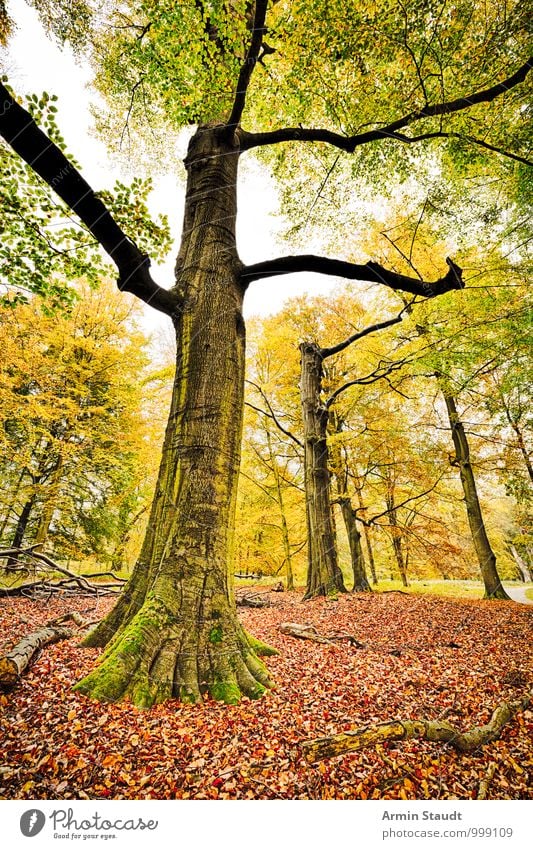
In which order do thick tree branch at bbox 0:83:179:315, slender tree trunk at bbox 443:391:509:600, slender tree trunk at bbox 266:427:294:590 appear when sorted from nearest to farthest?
thick tree branch at bbox 0:83:179:315 → slender tree trunk at bbox 443:391:509:600 → slender tree trunk at bbox 266:427:294:590

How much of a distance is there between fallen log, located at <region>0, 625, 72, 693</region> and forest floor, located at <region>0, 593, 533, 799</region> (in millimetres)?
94

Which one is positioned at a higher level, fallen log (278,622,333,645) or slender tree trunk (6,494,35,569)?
slender tree trunk (6,494,35,569)

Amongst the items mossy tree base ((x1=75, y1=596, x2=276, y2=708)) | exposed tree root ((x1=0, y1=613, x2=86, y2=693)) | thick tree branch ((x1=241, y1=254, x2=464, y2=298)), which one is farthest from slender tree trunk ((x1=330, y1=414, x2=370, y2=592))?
exposed tree root ((x1=0, y1=613, x2=86, y2=693))

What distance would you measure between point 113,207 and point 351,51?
3.25 m

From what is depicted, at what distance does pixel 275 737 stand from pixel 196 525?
1494 mm

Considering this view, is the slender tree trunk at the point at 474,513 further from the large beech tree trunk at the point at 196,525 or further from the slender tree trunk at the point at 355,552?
the large beech tree trunk at the point at 196,525

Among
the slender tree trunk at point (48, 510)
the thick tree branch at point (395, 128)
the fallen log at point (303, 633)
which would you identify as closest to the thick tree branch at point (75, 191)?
the thick tree branch at point (395, 128)

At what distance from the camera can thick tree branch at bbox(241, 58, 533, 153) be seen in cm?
427

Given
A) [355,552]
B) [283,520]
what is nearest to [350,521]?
[355,552]

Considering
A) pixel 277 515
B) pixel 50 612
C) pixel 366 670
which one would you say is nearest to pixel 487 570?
pixel 277 515

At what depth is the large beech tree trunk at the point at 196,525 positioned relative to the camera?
254cm

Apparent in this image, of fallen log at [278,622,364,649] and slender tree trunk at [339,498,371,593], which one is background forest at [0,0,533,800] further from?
slender tree trunk at [339,498,371,593]
